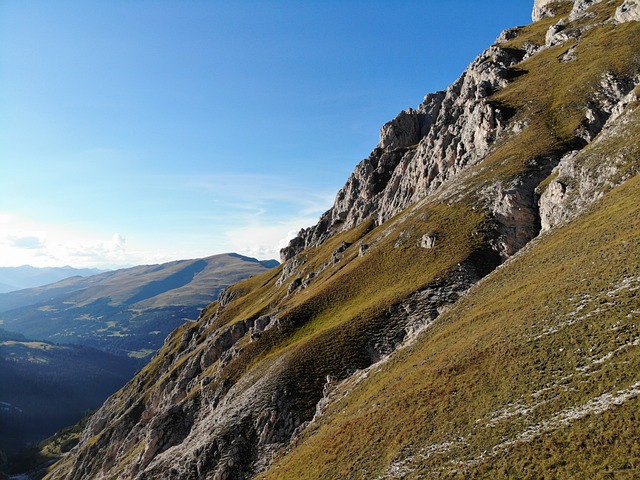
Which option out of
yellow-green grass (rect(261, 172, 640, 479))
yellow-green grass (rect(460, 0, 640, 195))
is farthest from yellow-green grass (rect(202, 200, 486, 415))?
yellow-green grass (rect(460, 0, 640, 195))

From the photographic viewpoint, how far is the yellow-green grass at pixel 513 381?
26.1m

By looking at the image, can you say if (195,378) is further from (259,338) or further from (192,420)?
(259,338)

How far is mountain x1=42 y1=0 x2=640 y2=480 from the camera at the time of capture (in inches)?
1136

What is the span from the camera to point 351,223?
15400cm

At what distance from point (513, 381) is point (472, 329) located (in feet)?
45.5

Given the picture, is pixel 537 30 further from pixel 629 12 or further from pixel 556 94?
pixel 556 94

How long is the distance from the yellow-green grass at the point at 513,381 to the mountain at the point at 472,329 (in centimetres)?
18

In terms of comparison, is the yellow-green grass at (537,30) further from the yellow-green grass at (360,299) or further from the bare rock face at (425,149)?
the yellow-green grass at (360,299)

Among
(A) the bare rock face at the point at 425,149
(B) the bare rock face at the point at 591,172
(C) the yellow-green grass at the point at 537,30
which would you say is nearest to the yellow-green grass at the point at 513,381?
(B) the bare rock face at the point at 591,172

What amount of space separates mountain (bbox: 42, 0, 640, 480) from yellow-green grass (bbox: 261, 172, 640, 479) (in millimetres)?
175

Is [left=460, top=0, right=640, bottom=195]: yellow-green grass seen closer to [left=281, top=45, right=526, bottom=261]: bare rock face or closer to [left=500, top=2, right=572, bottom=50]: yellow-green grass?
[left=281, top=45, right=526, bottom=261]: bare rock face

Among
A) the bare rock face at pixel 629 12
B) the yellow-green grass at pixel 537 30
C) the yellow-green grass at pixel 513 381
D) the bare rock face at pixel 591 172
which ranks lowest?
the yellow-green grass at pixel 513 381

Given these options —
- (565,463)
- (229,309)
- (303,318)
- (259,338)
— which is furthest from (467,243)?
(229,309)

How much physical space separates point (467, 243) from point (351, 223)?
8208 cm
